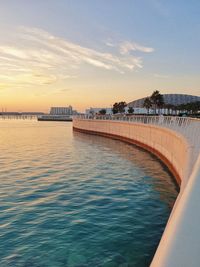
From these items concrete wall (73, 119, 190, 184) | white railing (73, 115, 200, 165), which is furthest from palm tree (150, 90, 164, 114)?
white railing (73, 115, 200, 165)

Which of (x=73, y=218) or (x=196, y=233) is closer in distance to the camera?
(x=196, y=233)

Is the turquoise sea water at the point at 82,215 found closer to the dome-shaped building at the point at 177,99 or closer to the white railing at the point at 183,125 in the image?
the white railing at the point at 183,125

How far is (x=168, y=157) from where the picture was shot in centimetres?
2156

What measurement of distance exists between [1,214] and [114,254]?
15.3ft

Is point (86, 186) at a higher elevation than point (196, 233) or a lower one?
lower

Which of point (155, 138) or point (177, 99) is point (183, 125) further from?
point (177, 99)

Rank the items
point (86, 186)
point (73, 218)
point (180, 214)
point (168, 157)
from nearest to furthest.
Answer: point (180, 214), point (73, 218), point (86, 186), point (168, 157)

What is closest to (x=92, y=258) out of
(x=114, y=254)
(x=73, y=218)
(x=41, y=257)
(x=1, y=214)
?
(x=114, y=254)

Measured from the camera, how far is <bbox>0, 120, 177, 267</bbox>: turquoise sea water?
7.36m

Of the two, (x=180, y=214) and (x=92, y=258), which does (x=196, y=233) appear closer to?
(x=180, y=214)

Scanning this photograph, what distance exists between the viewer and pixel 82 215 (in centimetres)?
1024

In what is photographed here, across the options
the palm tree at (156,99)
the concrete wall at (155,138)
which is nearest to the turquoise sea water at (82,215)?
the concrete wall at (155,138)

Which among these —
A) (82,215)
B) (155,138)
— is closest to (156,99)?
(155,138)

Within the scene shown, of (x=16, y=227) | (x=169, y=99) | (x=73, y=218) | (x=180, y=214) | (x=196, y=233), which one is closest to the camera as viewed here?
(x=196, y=233)
